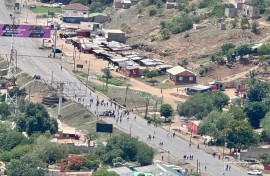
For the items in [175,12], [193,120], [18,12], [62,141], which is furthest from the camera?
[18,12]

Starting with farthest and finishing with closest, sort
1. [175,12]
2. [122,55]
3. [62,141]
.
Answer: [175,12] < [122,55] < [62,141]

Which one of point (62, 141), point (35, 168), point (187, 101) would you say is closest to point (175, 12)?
point (187, 101)

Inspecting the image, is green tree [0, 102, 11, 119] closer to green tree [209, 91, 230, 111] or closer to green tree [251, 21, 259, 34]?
green tree [209, 91, 230, 111]

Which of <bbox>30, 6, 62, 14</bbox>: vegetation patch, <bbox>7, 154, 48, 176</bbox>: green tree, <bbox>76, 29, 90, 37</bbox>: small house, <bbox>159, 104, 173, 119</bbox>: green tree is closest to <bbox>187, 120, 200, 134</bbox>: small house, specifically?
<bbox>159, 104, 173, 119</bbox>: green tree

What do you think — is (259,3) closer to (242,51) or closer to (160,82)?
(242,51)

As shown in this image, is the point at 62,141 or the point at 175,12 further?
the point at 175,12

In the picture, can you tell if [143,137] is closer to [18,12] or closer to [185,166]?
[185,166]

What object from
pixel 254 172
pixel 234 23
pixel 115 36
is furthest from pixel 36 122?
pixel 115 36
